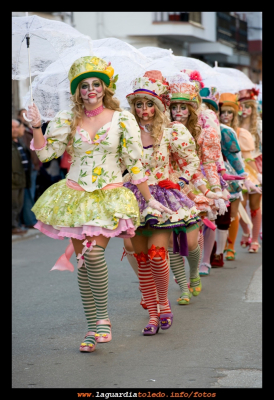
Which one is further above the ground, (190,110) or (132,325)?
(190,110)

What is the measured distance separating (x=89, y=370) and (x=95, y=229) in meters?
0.98

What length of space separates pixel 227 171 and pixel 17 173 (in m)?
4.78

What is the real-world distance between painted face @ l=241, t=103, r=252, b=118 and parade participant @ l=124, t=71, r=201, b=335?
4.82 m

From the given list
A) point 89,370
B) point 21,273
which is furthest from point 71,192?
point 21,273

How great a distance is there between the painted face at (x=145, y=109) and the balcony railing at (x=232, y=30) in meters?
32.9

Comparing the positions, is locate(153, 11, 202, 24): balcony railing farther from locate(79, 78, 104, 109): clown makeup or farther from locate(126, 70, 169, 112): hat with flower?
locate(79, 78, 104, 109): clown makeup

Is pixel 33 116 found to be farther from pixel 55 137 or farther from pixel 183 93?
pixel 183 93

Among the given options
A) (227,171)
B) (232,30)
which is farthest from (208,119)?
(232,30)

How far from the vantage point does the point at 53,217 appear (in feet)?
18.2

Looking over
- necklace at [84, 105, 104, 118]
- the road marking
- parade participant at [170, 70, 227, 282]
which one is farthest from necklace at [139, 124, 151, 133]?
the road marking

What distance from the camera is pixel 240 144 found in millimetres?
10625
